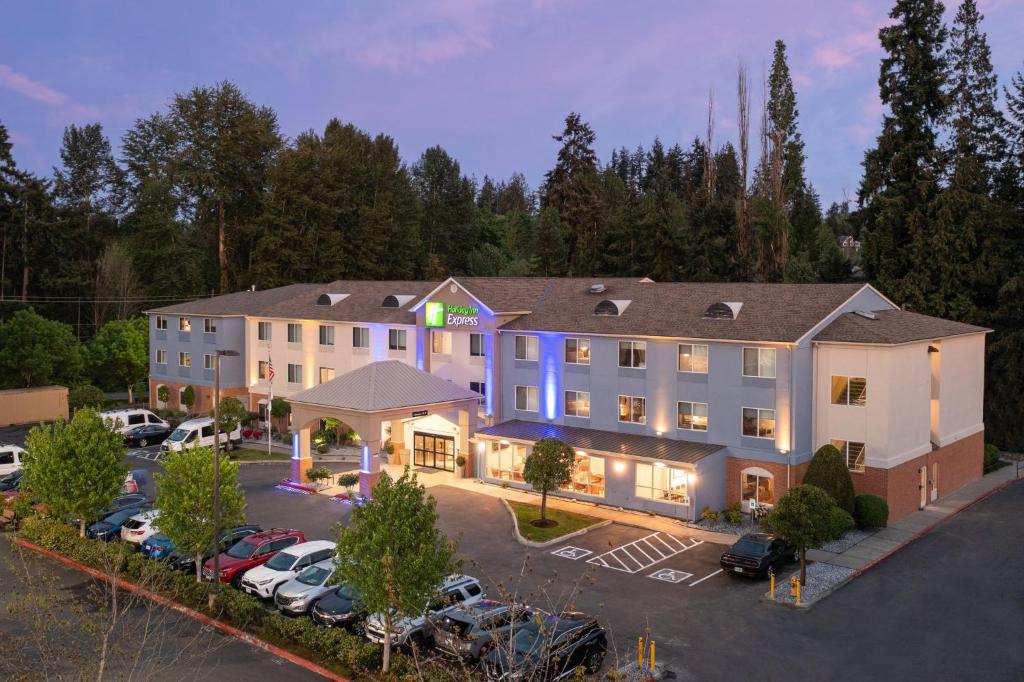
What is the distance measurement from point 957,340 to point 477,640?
33817mm

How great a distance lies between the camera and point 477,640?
72.6 ft

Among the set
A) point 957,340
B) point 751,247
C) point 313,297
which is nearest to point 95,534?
point 313,297

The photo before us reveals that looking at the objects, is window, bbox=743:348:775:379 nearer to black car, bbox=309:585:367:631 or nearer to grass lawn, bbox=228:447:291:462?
black car, bbox=309:585:367:631

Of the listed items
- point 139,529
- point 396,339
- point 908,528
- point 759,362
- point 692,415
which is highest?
point 396,339

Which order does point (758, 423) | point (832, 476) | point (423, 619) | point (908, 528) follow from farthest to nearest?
point (758, 423) < point (908, 528) < point (832, 476) < point (423, 619)

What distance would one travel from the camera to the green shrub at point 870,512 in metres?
35.9

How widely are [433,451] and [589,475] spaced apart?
11.5 meters

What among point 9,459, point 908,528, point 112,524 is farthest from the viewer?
point 9,459

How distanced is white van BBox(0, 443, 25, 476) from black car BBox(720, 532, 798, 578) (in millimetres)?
37934

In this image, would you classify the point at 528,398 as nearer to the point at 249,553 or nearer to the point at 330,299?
the point at 249,553

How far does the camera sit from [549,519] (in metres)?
37.9

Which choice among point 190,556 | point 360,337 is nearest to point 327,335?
point 360,337

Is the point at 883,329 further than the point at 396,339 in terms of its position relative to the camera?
No

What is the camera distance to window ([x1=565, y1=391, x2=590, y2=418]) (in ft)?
144
